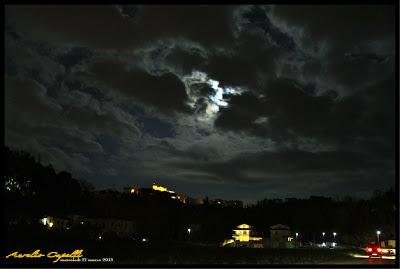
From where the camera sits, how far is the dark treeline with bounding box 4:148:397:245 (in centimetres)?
3697

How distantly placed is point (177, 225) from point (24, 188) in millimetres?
34500

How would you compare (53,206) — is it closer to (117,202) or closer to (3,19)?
(3,19)

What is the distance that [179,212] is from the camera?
259 ft

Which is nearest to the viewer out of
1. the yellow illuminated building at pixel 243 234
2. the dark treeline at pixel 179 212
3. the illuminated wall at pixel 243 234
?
the dark treeline at pixel 179 212

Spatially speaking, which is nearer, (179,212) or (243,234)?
(243,234)

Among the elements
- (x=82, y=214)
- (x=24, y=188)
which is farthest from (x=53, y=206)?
(x=82, y=214)

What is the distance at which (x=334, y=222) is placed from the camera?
6950cm

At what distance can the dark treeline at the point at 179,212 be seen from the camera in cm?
3697

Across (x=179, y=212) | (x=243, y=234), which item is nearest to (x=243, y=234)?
(x=243, y=234)

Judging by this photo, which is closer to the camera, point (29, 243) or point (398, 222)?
point (398, 222)

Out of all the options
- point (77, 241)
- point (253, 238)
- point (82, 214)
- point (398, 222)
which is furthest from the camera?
point (253, 238)

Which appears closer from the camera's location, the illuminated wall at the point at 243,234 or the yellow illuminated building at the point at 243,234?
the yellow illuminated building at the point at 243,234

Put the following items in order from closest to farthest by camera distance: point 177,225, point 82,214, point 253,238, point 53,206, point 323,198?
point 53,206
point 82,214
point 177,225
point 253,238
point 323,198

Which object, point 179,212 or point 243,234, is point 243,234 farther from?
point 179,212
